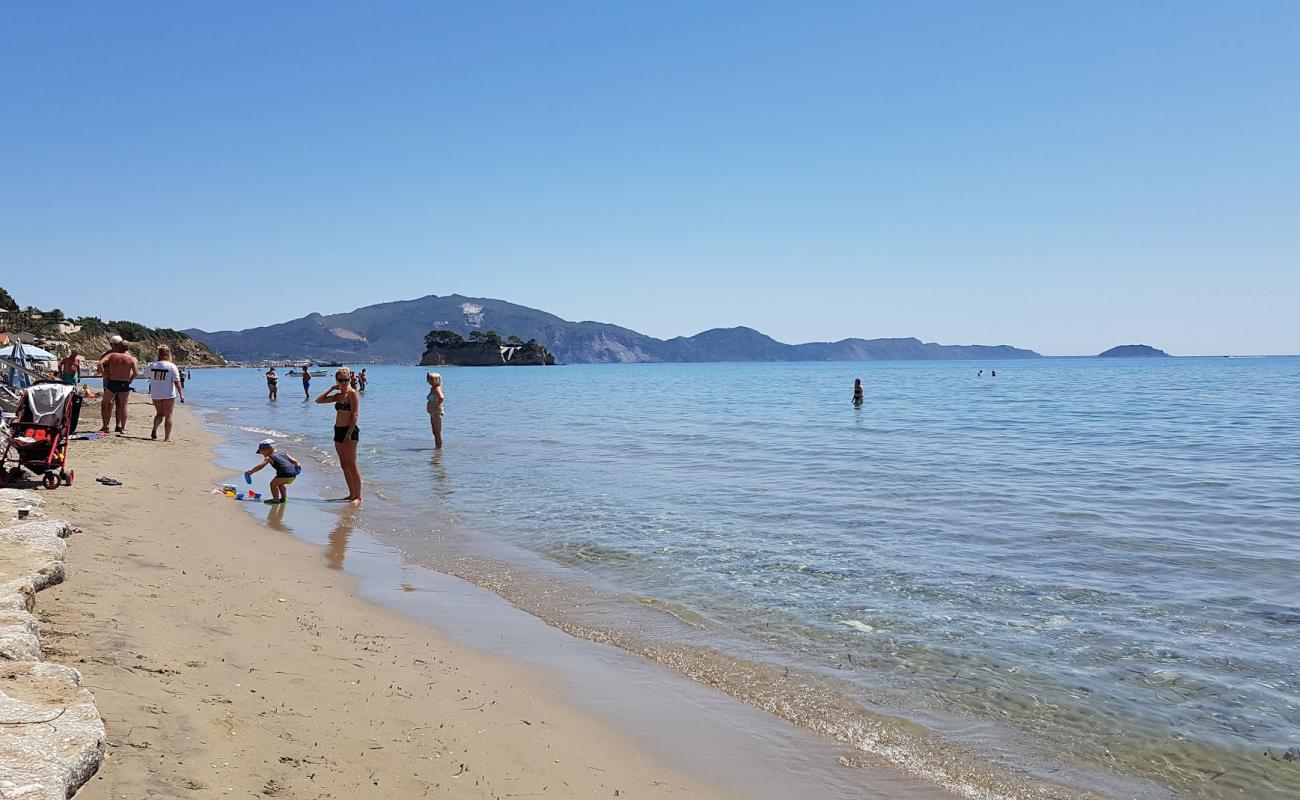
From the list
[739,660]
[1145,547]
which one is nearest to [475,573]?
[739,660]

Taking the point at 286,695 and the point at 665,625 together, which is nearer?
the point at 286,695

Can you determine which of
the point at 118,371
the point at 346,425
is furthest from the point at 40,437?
the point at 118,371

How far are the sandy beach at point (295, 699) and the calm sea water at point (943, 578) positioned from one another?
136cm

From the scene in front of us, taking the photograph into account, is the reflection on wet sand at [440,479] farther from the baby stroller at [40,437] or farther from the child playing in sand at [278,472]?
the baby stroller at [40,437]

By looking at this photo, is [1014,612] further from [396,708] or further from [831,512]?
[396,708]

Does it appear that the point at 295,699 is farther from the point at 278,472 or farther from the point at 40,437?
the point at 278,472

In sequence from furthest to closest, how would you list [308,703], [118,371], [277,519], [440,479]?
[118,371]
[440,479]
[277,519]
[308,703]

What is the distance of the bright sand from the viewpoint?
331cm

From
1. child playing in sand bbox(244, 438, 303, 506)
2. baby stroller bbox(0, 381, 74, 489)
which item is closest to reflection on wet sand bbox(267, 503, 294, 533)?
child playing in sand bbox(244, 438, 303, 506)

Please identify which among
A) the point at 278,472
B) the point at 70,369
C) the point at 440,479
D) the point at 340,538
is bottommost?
the point at 440,479

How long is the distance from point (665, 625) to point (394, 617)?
7.20 ft

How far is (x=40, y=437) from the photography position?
9195 millimetres

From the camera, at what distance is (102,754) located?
2.88 meters

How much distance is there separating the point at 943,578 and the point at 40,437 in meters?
10.4
